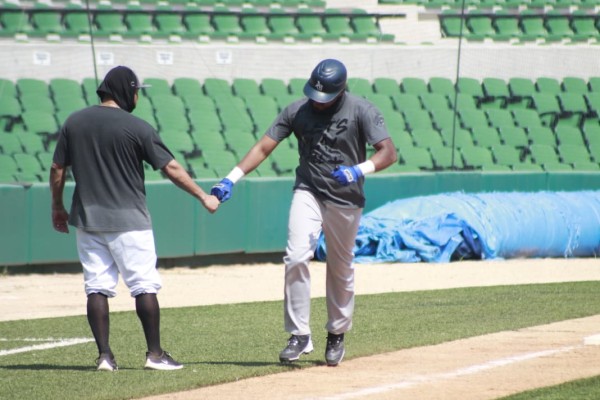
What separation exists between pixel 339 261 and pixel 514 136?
13.2 meters

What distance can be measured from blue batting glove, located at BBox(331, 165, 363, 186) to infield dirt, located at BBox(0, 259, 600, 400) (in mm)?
1061

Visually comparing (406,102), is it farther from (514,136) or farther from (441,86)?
(514,136)

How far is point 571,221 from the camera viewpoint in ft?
51.1

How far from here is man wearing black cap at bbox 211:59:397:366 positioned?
21.3ft

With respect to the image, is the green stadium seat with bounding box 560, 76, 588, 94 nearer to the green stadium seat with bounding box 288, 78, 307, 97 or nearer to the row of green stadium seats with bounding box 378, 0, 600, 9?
the row of green stadium seats with bounding box 378, 0, 600, 9

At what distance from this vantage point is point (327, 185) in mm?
6570

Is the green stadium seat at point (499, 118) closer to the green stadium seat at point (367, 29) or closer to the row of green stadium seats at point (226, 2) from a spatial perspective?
the green stadium seat at point (367, 29)

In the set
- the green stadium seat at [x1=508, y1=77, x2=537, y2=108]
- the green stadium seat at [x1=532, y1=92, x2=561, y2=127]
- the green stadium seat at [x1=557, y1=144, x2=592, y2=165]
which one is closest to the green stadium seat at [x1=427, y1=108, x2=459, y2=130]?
the green stadium seat at [x1=557, y1=144, x2=592, y2=165]

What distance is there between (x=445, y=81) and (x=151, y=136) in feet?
47.1

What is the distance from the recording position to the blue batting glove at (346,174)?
632cm

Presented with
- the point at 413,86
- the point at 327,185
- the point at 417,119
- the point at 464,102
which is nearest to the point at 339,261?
the point at 327,185

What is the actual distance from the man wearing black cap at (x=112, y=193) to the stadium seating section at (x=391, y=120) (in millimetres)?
6981

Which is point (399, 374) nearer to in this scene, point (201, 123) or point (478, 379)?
point (478, 379)

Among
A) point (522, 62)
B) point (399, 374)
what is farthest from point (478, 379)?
point (522, 62)
